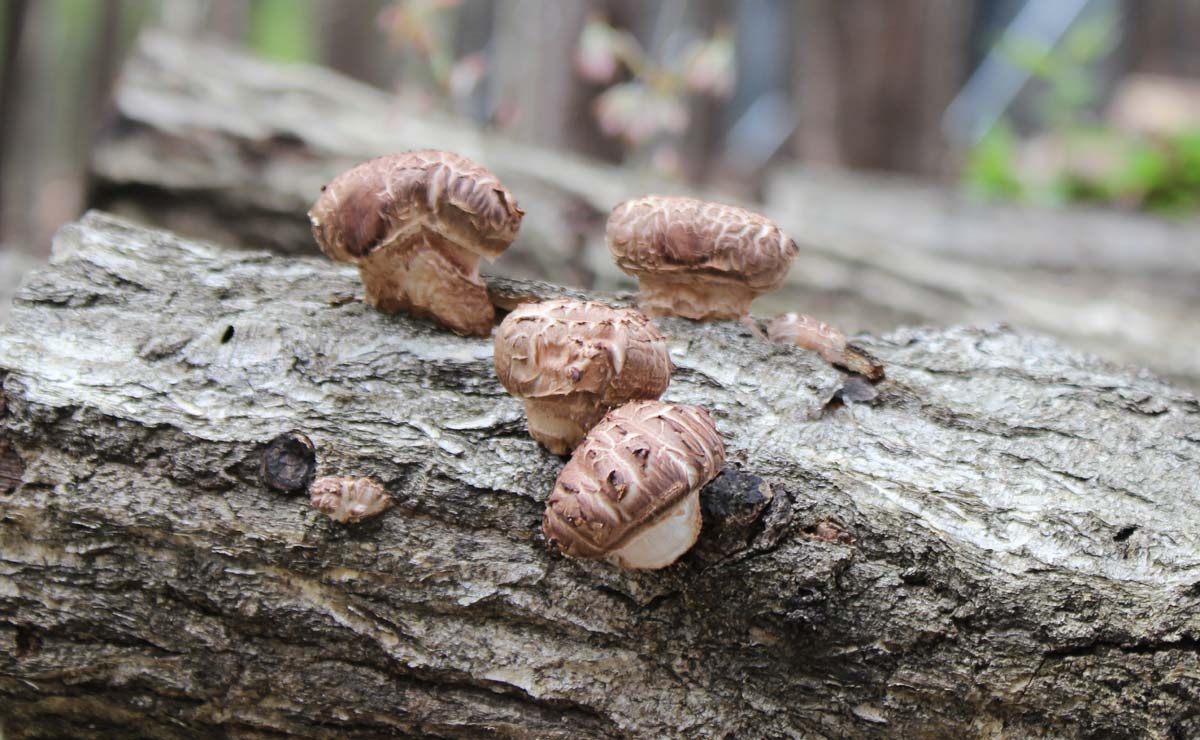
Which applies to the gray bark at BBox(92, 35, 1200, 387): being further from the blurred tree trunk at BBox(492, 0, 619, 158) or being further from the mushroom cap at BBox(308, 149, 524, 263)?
the mushroom cap at BBox(308, 149, 524, 263)

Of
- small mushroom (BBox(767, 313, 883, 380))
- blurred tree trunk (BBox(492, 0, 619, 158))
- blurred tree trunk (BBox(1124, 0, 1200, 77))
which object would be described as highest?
blurred tree trunk (BBox(1124, 0, 1200, 77))

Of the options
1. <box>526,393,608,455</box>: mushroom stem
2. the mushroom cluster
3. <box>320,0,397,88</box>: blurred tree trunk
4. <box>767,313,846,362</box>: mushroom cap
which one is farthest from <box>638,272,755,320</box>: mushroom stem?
<box>320,0,397,88</box>: blurred tree trunk

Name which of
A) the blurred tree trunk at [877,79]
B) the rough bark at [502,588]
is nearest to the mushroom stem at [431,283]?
the rough bark at [502,588]

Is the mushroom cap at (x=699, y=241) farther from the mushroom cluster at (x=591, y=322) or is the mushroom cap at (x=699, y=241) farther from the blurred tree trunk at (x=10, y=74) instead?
the blurred tree trunk at (x=10, y=74)

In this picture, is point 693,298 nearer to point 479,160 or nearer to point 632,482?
point 632,482

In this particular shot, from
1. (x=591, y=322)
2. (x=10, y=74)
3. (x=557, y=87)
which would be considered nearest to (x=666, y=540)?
(x=591, y=322)

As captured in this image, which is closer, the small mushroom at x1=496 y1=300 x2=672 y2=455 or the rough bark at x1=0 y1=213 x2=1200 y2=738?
the small mushroom at x1=496 y1=300 x2=672 y2=455

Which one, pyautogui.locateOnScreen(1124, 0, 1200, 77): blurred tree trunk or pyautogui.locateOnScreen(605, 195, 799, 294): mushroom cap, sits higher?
pyautogui.locateOnScreen(1124, 0, 1200, 77): blurred tree trunk

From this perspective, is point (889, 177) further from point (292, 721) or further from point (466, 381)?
point (292, 721)
